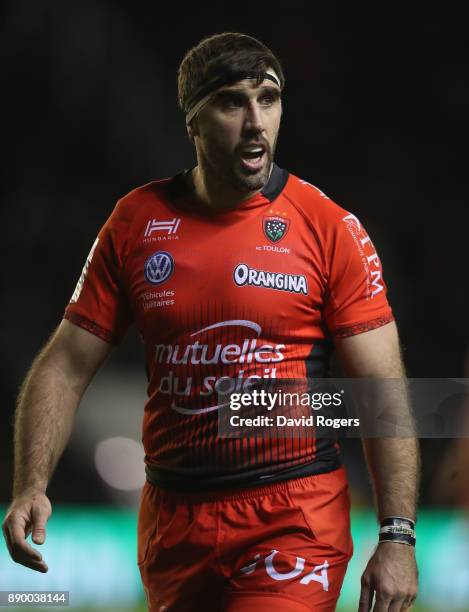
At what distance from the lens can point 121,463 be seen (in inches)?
306

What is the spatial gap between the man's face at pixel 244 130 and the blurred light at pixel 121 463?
4.82 meters

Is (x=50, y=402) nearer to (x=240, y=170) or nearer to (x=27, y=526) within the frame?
(x=27, y=526)

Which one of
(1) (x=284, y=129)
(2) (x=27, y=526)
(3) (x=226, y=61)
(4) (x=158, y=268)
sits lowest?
(2) (x=27, y=526)

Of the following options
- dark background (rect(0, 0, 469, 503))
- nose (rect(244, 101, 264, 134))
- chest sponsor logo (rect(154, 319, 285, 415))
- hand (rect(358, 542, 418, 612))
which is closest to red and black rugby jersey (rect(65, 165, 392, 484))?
chest sponsor logo (rect(154, 319, 285, 415))

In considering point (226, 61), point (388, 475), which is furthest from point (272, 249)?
point (388, 475)

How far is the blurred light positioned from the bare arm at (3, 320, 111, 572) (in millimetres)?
4516

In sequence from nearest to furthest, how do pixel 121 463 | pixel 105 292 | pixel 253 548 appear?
pixel 253 548 < pixel 105 292 < pixel 121 463

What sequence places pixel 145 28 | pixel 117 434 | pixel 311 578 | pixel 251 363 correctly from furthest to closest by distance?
pixel 145 28, pixel 117 434, pixel 251 363, pixel 311 578

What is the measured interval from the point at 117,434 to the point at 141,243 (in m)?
5.07

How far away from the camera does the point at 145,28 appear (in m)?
9.39

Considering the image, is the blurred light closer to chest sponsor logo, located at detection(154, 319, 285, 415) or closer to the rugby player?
the rugby player

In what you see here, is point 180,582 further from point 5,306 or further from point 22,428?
point 5,306

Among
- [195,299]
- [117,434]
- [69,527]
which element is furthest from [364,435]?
[117,434]

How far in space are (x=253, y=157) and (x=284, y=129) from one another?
20.5 feet
